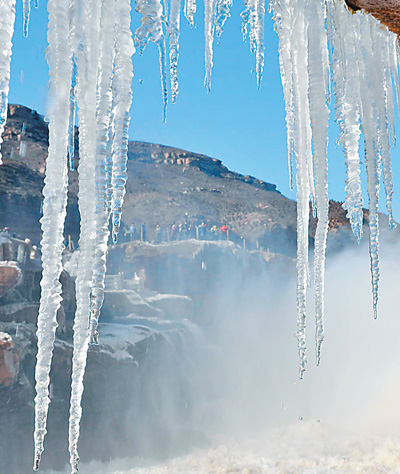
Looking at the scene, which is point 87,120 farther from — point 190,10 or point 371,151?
point 371,151

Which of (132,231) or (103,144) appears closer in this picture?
(103,144)

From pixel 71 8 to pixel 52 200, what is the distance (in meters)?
0.61

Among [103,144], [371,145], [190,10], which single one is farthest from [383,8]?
[103,144]

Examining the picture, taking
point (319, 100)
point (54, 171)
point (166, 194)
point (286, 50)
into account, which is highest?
point (166, 194)

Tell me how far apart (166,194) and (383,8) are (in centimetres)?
5404

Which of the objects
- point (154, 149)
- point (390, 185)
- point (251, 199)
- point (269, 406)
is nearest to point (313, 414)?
point (269, 406)

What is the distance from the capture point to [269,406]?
2947 cm

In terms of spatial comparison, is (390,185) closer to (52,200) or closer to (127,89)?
(127,89)

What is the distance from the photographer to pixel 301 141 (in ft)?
6.25

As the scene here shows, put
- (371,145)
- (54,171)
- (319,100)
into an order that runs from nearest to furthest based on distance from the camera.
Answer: (54,171) < (319,100) < (371,145)

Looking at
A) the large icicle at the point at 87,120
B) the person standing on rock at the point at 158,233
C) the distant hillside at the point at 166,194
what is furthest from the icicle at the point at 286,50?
the person standing on rock at the point at 158,233

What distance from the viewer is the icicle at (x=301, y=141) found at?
5.70 ft

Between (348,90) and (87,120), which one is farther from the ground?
(348,90)

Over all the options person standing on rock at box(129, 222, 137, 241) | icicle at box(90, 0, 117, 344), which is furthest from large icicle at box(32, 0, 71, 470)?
person standing on rock at box(129, 222, 137, 241)
